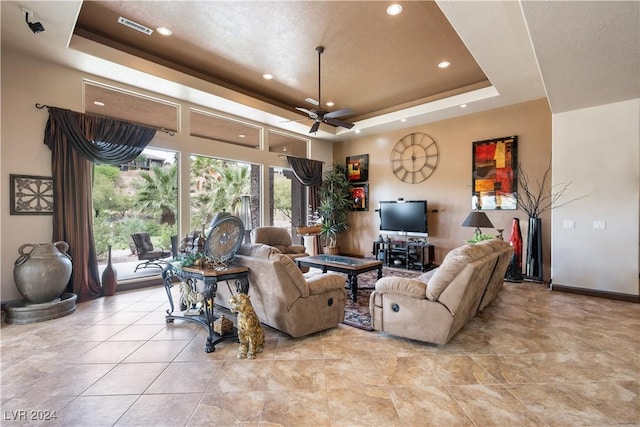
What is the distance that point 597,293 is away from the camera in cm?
443

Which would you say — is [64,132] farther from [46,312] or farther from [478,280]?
[478,280]

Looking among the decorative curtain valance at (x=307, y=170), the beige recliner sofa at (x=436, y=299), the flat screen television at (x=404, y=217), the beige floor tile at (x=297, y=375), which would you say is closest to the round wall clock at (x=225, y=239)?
the beige floor tile at (x=297, y=375)

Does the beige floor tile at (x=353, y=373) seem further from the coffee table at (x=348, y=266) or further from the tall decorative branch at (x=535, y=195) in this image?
the tall decorative branch at (x=535, y=195)

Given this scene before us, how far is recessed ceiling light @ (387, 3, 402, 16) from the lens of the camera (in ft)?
10.9

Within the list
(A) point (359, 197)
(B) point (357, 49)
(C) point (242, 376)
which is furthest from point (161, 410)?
(A) point (359, 197)

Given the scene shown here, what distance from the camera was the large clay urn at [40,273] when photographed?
11.3ft

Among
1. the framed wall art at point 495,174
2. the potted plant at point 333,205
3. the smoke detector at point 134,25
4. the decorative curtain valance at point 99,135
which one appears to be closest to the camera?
the smoke detector at point 134,25

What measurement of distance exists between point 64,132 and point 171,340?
3.32m

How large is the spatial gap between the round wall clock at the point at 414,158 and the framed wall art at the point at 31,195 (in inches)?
258

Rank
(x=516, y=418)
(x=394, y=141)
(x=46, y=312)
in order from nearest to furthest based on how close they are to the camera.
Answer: (x=516, y=418) → (x=46, y=312) → (x=394, y=141)

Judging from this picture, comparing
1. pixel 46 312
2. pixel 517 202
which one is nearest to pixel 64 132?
pixel 46 312

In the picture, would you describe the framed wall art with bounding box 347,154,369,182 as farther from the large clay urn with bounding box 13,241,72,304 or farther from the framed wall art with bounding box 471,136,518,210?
the large clay urn with bounding box 13,241,72,304

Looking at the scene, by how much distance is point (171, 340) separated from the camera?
2947 mm

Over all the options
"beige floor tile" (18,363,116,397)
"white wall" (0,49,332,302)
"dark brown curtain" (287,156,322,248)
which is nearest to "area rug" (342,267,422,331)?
"beige floor tile" (18,363,116,397)
